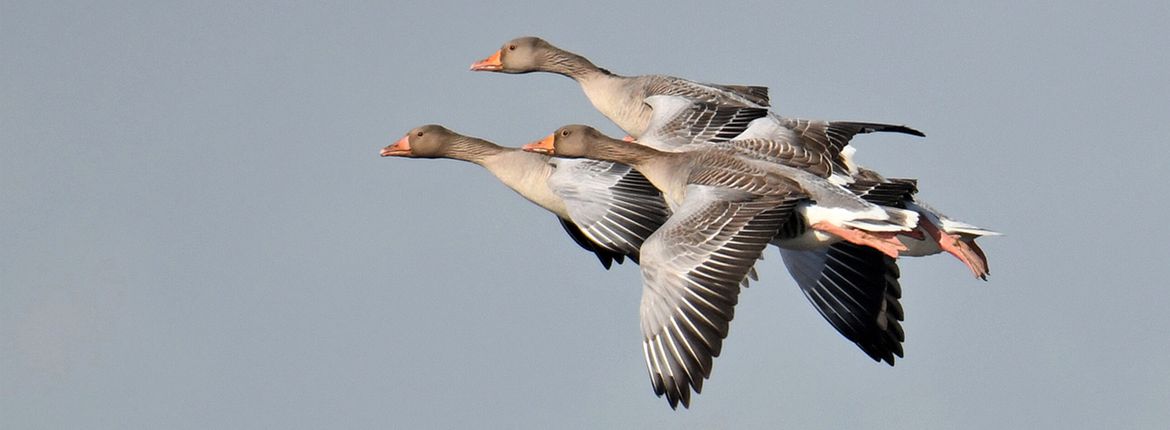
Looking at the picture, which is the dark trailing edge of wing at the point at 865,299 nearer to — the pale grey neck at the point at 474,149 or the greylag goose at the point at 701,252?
the greylag goose at the point at 701,252

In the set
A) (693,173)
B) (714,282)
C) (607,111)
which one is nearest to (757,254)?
(714,282)

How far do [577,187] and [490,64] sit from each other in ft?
16.5

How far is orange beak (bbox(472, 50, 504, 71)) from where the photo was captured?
3028 centimetres

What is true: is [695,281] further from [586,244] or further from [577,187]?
[586,244]

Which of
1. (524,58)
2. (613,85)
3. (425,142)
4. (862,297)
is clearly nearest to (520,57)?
(524,58)

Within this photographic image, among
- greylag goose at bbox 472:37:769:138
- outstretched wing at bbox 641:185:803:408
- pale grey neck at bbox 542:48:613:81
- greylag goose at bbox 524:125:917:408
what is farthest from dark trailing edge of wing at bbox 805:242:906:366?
pale grey neck at bbox 542:48:613:81

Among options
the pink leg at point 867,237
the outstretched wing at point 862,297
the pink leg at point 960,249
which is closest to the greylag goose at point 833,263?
the outstretched wing at point 862,297

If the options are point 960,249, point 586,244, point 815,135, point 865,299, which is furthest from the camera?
point 586,244

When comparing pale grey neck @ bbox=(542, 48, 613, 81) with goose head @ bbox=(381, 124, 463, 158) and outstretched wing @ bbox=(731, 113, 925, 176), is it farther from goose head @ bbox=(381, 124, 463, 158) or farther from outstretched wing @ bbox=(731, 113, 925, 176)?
outstretched wing @ bbox=(731, 113, 925, 176)

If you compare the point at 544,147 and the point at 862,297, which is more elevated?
the point at 544,147

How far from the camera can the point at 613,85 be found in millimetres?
29266

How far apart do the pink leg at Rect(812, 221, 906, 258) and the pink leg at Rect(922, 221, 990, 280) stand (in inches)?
44.4

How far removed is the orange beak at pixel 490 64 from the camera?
30281mm

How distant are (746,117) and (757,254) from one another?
190 inches
